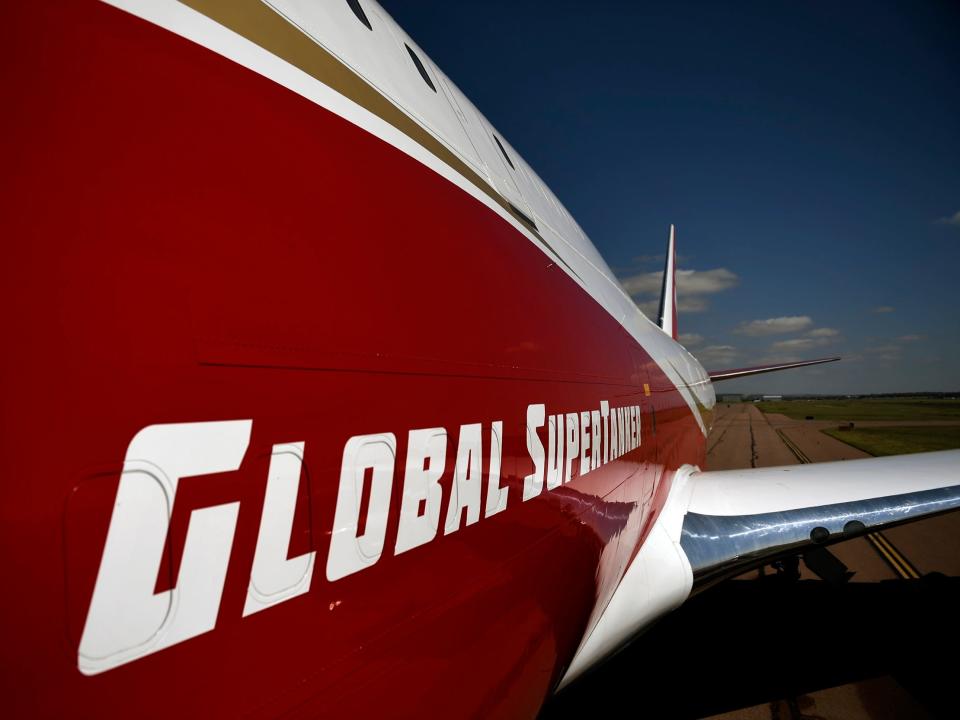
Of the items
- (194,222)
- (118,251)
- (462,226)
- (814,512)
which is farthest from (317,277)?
(814,512)

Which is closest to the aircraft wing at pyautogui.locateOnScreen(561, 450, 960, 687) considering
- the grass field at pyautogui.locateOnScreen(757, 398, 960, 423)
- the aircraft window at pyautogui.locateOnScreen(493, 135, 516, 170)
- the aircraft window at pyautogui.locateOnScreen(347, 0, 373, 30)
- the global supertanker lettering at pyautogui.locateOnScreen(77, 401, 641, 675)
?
the global supertanker lettering at pyautogui.locateOnScreen(77, 401, 641, 675)

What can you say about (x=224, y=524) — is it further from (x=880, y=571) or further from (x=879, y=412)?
(x=879, y=412)

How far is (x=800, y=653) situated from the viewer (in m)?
5.09

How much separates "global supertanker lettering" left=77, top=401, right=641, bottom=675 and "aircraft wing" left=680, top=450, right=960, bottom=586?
3873mm

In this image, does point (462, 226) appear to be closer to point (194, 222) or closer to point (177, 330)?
point (194, 222)

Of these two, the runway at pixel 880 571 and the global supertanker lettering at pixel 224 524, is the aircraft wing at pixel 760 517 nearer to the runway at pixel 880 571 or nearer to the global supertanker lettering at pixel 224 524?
the runway at pixel 880 571

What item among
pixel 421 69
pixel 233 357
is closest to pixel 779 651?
pixel 421 69

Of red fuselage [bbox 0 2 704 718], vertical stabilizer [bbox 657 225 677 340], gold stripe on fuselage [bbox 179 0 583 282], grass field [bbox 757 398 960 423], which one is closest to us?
red fuselage [bbox 0 2 704 718]

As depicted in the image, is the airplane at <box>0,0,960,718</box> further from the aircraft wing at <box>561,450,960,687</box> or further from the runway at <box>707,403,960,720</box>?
the runway at <box>707,403,960,720</box>

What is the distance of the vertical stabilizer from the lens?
1392 centimetres

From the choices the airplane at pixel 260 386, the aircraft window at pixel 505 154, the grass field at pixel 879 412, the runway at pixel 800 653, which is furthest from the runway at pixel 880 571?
the grass field at pixel 879 412

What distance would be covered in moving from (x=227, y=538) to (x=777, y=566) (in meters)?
8.39

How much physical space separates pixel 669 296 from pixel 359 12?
1334 centimetres

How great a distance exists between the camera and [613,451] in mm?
3283
